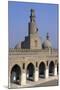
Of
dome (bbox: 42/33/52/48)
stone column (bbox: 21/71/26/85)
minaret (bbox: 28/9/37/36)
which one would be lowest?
stone column (bbox: 21/71/26/85)

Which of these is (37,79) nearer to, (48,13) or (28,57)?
(28,57)

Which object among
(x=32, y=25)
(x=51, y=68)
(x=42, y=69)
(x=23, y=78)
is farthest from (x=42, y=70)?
(x=32, y=25)

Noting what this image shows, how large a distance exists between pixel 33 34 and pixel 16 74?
541mm

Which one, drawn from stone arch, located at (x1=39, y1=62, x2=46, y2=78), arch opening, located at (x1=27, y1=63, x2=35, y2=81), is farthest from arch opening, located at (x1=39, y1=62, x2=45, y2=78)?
arch opening, located at (x1=27, y1=63, x2=35, y2=81)

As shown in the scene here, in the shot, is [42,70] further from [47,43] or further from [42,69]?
[47,43]

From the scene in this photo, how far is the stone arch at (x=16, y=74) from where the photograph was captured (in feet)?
9.64

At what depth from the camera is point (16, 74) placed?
2.96 meters

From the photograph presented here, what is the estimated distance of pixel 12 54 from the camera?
2.96m

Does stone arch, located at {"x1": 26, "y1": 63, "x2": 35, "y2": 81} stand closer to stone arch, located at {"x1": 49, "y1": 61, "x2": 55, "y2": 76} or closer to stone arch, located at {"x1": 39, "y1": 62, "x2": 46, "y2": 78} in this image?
stone arch, located at {"x1": 39, "y1": 62, "x2": 46, "y2": 78}

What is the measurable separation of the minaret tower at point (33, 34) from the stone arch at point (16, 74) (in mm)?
318

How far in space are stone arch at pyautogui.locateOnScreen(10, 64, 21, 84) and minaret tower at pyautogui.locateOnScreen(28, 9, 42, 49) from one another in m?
0.32

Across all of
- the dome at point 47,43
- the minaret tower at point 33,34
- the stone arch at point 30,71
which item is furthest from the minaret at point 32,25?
the stone arch at point 30,71

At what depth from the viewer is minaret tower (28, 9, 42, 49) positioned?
3.01m

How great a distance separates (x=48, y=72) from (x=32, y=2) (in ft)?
2.99
